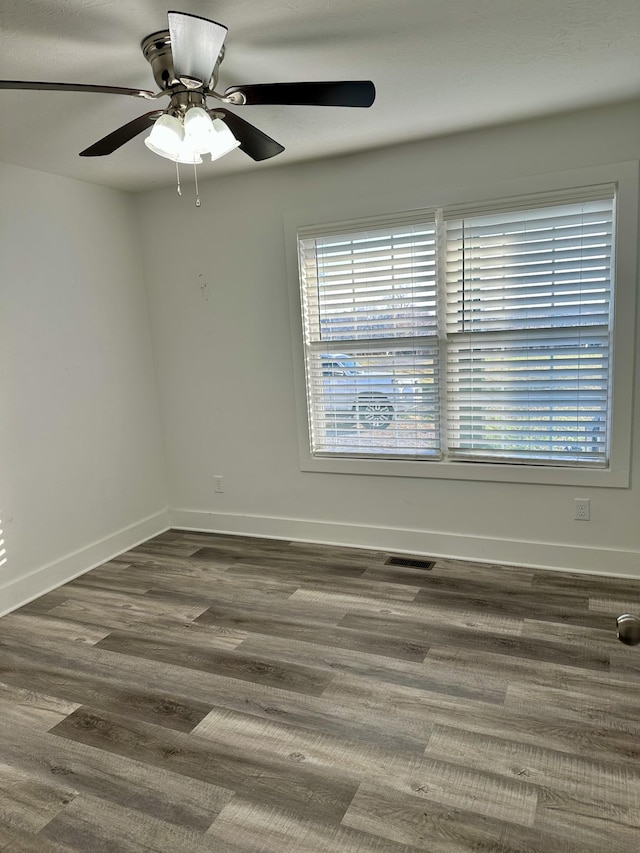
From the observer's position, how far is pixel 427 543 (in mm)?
3676

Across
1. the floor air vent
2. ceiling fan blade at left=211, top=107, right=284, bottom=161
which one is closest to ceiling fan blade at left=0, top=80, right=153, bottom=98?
ceiling fan blade at left=211, top=107, right=284, bottom=161

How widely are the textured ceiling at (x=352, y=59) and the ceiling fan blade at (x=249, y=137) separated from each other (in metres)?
0.24

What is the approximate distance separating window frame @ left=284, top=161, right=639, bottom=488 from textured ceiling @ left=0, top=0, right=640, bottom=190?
0.34m

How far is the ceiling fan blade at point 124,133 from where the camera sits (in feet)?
6.89

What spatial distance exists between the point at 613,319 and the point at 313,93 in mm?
1995

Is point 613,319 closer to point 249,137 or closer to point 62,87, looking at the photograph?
point 249,137

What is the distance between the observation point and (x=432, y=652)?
260 cm

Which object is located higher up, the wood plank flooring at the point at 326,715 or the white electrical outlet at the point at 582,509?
the white electrical outlet at the point at 582,509

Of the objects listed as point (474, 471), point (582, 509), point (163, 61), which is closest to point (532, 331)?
point (474, 471)

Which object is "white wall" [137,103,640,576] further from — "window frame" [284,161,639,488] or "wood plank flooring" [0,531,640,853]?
"wood plank flooring" [0,531,640,853]

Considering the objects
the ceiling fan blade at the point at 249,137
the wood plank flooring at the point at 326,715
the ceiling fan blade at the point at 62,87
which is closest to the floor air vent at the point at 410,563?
the wood plank flooring at the point at 326,715

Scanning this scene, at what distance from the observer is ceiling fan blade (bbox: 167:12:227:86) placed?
1.60 m

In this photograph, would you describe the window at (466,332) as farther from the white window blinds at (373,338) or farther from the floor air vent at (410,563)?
the floor air vent at (410,563)

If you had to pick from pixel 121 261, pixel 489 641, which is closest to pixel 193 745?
pixel 489 641
